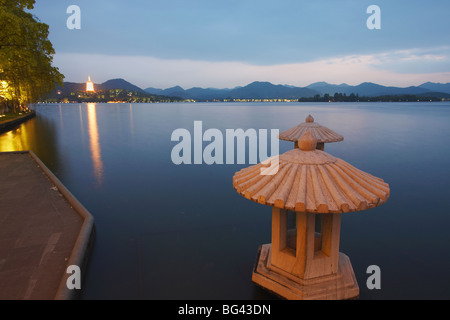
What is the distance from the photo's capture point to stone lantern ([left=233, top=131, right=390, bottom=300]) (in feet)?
14.0

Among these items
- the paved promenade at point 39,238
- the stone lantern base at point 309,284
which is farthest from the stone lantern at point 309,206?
the paved promenade at point 39,238

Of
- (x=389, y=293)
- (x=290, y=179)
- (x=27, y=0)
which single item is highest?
(x=27, y=0)

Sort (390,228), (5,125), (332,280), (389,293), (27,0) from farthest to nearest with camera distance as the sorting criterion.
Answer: (5,125) < (27,0) < (390,228) < (389,293) < (332,280)

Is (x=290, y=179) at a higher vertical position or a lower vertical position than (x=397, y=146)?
higher

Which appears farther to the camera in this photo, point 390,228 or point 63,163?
point 63,163

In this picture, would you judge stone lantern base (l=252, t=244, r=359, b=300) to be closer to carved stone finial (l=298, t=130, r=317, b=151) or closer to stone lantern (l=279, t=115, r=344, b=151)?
carved stone finial (l=298, t=130, r=317, b=151)

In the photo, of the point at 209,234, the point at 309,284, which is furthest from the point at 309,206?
the point at 209,234

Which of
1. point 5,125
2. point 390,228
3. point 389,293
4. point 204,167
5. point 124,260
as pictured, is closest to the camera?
point 389,293

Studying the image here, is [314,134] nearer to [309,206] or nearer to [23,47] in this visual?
[309,206]

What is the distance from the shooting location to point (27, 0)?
52.6 feet

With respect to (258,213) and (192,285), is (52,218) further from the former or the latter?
(258,213)

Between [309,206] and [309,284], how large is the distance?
188 centimetres

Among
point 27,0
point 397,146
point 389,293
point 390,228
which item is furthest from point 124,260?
point 397,146

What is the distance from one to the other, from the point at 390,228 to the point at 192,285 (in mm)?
6873
